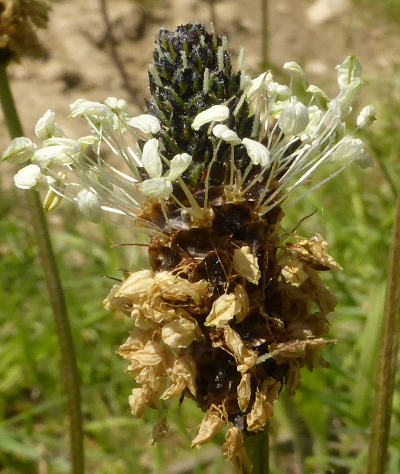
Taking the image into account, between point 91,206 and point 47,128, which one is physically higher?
point 47,128

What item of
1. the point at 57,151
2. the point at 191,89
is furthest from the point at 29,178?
the point at 191,89

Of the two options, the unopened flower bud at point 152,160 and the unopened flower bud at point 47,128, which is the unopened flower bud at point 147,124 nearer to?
the unopened flower bud at point 152,160

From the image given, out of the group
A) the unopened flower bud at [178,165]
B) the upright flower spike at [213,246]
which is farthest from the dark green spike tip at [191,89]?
the unopened flower bud at [178,165]

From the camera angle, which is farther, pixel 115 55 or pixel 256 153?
pixel 115 55

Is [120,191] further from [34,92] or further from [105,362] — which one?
[34,92]

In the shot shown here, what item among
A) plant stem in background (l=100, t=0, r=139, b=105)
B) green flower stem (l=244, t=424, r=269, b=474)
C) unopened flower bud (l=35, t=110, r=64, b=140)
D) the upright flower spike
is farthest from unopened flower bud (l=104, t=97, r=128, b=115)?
plant stem in background (l=100, t=0, r=139, b=105)

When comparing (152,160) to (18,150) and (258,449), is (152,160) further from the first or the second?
(258,449)

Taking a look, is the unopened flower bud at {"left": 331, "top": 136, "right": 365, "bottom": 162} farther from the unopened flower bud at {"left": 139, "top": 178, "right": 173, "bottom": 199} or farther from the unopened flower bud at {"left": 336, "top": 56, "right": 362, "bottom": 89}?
the unopened flower bud at {"left": 139, "top": 178, "right": 173, "bottom": 199}
